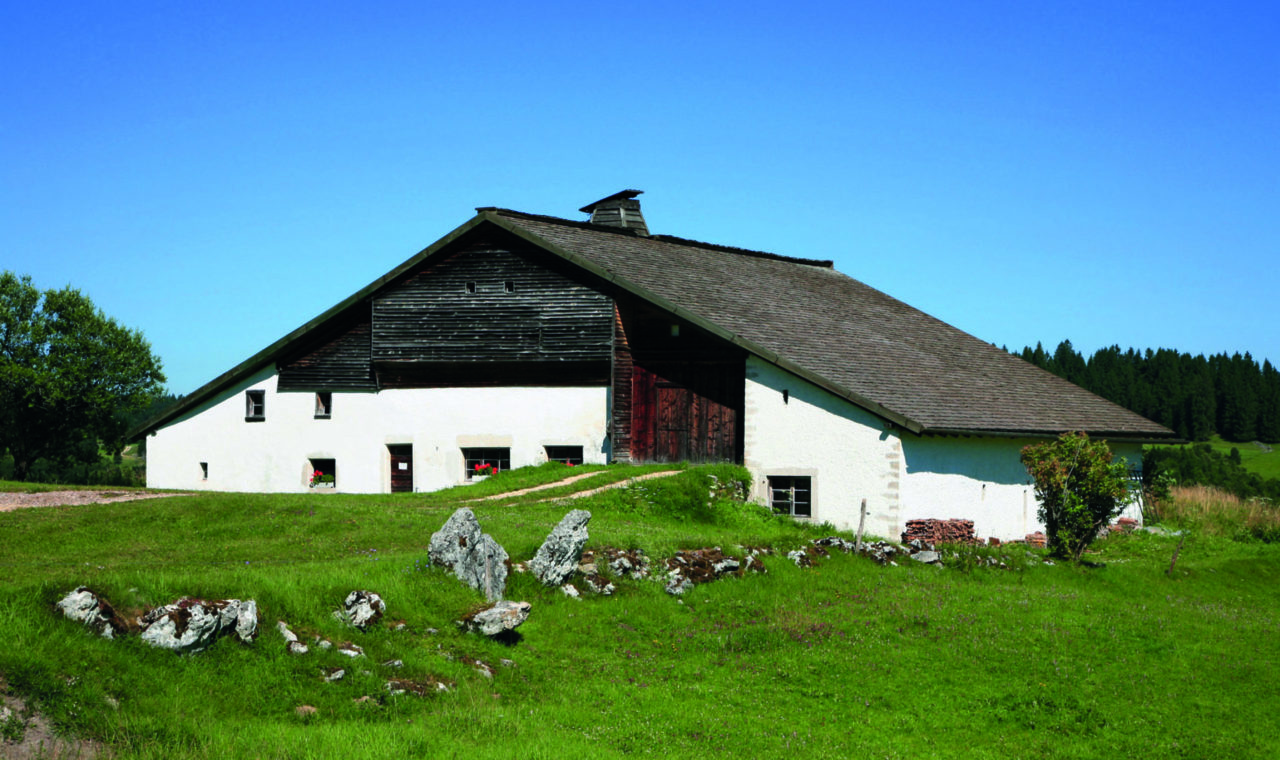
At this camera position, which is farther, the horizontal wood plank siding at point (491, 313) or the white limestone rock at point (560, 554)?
the horizontal wood plank siding at point (491, 313)

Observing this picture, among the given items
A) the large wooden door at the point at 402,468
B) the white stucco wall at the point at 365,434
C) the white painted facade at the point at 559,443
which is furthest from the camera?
the large wooden door at the point at 402,468

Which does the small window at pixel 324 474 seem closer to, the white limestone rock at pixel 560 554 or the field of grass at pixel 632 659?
the field of grass at pixel 632 659

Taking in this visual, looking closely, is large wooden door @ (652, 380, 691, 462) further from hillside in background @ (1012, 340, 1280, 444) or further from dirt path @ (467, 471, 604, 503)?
hillside in background @ (1012, 340, 1280, 444)

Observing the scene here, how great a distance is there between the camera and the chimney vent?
41.3 m

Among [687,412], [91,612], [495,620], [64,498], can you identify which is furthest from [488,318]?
[91,612]

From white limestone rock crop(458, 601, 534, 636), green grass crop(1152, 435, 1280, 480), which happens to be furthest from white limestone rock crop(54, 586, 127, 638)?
green grass crop(1152, 435, 1280, 480)

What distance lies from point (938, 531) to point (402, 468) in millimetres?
16973

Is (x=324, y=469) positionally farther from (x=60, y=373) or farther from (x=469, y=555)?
(x=60, y=373)

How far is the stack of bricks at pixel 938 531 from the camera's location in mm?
26922

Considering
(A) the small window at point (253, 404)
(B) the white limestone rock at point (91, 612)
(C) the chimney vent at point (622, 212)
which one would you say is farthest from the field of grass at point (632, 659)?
(C) the chimney vent at point (622, 212)

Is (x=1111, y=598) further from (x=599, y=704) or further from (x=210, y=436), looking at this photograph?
(x=210, y=436)

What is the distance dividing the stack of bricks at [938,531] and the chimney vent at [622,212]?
59.3 ft

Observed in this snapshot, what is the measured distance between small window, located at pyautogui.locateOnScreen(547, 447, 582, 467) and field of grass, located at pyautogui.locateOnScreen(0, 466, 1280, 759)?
1121 centimetres

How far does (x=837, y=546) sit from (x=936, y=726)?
29.1 feet
